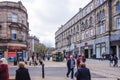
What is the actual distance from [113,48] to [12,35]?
62.9 feet

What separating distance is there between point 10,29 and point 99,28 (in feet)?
62.2

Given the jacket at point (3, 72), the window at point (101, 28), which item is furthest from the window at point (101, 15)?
the jacket at point (3, 72)

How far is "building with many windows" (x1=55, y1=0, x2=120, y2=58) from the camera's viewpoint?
53156 millimetres

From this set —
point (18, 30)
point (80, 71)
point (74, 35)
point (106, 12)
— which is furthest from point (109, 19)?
point (80, 71)

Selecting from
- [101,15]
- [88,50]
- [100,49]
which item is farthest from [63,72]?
[88,50]

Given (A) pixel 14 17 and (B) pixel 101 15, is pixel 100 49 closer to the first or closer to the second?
(B) pixel 101 15

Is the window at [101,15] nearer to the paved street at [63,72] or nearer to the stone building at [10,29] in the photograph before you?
the stone building at [10,29]

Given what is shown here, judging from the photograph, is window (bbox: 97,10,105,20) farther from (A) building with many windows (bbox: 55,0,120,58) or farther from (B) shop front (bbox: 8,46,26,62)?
(B) shop front (bbox: 8,46,26,62)

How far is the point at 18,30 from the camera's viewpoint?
183 feet

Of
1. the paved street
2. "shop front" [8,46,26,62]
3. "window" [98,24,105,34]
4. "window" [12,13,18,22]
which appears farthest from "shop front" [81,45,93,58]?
the paved street

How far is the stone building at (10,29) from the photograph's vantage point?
53.5m

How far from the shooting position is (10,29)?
177ft

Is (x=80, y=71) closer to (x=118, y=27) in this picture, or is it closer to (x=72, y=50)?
(x=118, y=27)

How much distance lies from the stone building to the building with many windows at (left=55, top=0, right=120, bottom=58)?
16376 millimetres
